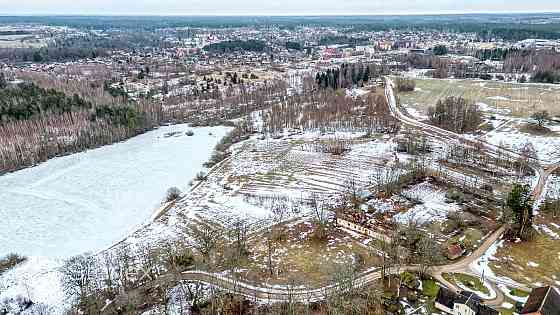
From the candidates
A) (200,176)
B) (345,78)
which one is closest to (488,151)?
(200,176)

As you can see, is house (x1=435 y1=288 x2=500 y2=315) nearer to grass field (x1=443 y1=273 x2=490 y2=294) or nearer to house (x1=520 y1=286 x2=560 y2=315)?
house (x1=520 y1=286 x2=560 y2=315)

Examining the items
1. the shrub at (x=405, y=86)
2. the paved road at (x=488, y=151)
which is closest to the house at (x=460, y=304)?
the paved road at (x=488, y=151)

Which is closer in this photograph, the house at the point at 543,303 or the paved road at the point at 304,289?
the house at the point at 543,303

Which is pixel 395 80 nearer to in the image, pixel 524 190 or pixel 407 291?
pixel 524 190

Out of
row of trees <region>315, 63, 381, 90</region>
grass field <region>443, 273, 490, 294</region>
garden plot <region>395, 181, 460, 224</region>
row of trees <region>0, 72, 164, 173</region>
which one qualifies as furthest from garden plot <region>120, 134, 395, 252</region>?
row of trees <region>315, 63, 381, 90</region>

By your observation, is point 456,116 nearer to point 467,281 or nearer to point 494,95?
point 494,95

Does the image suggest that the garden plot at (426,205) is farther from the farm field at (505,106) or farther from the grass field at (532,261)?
the farm field at (505,106)
